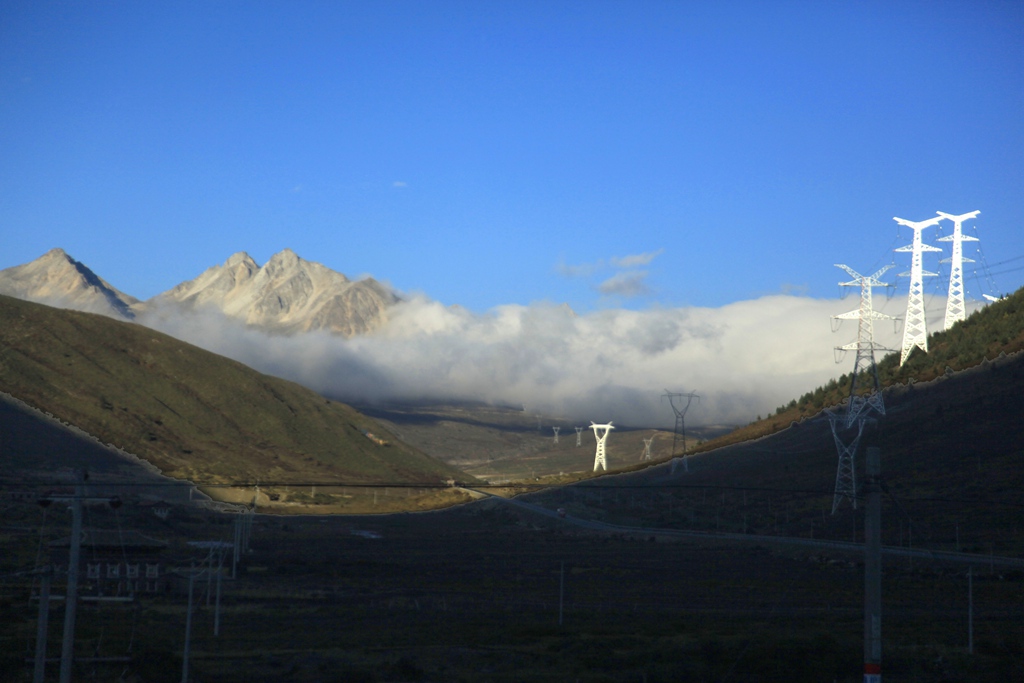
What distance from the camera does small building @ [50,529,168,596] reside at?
61.8 metres

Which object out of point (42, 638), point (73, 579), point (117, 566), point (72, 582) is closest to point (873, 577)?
point (73, 579)

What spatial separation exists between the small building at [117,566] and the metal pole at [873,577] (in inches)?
1840

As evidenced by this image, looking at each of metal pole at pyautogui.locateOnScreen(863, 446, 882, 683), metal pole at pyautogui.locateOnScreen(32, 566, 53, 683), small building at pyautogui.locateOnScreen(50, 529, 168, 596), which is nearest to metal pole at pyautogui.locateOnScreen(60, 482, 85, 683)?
metal pole at pyautogui.locateOnScreen(32, 566, 53, 683)

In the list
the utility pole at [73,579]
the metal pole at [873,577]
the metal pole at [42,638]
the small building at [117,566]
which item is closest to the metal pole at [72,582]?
the utility pole at [73,579]

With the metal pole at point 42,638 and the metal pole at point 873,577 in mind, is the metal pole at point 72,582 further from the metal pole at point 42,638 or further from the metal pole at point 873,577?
the metal pole at point 873,577

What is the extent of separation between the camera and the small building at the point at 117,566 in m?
61.8

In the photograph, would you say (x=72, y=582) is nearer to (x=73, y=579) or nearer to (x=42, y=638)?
(x=73, y=579)

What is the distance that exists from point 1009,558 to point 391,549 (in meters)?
56.0

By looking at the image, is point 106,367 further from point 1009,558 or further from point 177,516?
point 1009,558

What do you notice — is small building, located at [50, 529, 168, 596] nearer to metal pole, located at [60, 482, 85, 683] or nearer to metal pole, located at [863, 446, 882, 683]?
metal pole, located at [60, 482, 85, 683]

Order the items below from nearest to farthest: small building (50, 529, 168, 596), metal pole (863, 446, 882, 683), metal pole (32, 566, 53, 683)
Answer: metal pole (863, 446, 882, 683)
metal pole (32, 566, 53, 683)
small building (50, 529, 168, 596)

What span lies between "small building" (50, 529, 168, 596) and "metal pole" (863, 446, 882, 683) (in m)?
46.7

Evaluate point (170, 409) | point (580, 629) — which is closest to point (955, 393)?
point (580, 629)

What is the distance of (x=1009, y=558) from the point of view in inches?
2995
